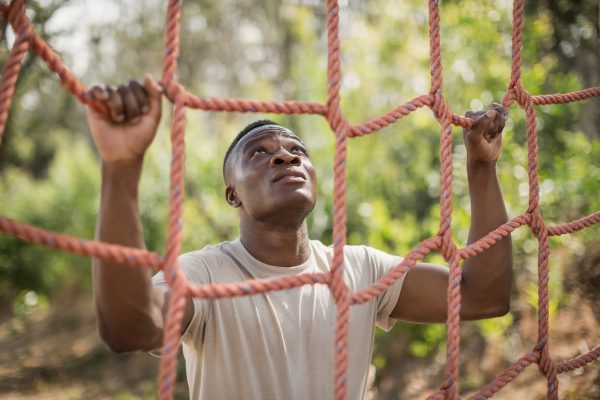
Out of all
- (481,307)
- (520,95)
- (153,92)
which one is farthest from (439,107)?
(153,92)

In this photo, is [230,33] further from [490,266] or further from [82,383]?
[490,266]

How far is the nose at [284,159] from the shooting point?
1.55 meters

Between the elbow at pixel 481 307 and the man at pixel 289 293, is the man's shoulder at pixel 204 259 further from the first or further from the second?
the elbow at pixel 481 307

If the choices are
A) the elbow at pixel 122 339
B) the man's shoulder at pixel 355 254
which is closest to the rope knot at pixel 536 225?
the man's shoulder at pixel 355 254

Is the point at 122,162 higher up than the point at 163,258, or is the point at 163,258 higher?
the point at 122,162

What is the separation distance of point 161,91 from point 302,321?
69 cm

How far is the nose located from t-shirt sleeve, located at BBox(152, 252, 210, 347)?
345mm

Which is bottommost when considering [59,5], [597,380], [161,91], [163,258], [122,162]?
[597,380]

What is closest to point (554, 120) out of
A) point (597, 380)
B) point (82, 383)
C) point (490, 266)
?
point (597, 380)

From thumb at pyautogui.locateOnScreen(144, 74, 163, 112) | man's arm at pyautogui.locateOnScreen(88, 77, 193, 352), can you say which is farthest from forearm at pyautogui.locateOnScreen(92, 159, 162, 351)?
thumb at pyautogui.locateOnScreen(144, 74, 163, 112)

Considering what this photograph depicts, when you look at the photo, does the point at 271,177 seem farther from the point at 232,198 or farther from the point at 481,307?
the point at 481,307

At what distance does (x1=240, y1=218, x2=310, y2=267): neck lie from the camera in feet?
4.96

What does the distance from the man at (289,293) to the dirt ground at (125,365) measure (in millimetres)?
1065

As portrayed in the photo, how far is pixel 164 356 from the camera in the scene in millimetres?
884
